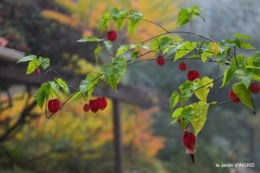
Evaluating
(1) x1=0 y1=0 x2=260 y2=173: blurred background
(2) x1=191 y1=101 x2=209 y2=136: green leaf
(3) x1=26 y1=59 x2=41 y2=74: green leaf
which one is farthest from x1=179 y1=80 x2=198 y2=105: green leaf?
(1) x1=0 y1=0 x2=260 y2=173: blurred background

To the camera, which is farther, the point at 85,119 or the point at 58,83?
the point at 85,119

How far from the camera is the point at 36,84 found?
1.45 metres

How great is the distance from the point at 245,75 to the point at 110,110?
1.31m

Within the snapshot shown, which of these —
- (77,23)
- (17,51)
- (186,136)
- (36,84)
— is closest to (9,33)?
(17,51)

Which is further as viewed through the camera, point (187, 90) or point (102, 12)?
point (102, 12)

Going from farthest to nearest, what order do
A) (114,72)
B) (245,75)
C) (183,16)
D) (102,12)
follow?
(102,12) → (183,16) → (114,72) → (245,75)

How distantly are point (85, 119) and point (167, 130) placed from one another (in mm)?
430

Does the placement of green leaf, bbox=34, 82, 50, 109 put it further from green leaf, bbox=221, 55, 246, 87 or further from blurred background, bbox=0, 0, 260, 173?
blurred background, bbox=0, 0, 260, 173

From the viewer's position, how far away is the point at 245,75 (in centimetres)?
50

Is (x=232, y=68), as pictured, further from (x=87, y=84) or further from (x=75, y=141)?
(x=75, y=141)

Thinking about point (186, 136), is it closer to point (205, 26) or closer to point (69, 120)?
point (69, 120)

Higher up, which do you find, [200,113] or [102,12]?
[102,12]

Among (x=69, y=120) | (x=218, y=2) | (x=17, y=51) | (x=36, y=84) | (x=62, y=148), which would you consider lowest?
(x=62, y=148)

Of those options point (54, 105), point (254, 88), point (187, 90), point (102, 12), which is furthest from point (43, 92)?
point (102, 12)
